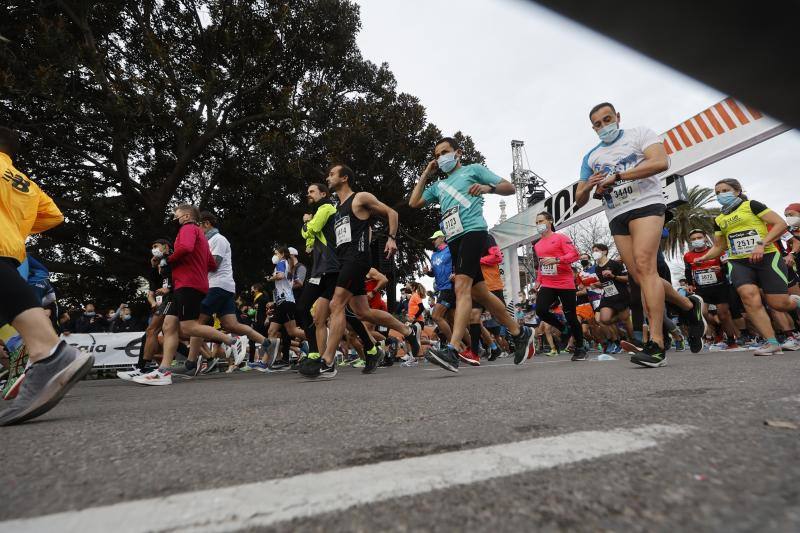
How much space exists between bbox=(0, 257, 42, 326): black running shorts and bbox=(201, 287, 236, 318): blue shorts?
3.75m

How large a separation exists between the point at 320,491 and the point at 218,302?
5.87 meters

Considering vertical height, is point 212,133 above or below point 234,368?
above

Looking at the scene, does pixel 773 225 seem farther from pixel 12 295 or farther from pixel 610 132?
pixel 12 295

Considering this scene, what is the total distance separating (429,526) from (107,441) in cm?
138

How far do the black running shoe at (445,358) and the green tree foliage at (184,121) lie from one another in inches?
439

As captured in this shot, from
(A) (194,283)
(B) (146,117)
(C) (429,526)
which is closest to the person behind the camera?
(C) (429,526)

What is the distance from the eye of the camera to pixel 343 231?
486 centimetres

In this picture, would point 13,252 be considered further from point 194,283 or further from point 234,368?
point 234,368

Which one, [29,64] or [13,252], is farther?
[29,64]

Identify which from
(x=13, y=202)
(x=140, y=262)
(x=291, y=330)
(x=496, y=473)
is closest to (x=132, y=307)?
(x=140, y=262)

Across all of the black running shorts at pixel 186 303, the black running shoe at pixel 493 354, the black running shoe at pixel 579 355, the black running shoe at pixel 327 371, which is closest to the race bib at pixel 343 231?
the black running shoe at pixel 327 371

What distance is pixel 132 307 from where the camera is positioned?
15.4 m

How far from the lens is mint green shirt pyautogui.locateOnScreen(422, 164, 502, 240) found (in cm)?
466

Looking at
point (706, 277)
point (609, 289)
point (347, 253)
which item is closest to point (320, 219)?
point (347, 253)
